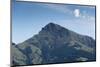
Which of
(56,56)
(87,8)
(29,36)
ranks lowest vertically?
(56,56)

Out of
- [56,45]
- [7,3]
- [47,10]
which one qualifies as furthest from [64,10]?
[7,3]

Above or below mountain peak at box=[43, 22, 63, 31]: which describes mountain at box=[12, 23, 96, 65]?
below

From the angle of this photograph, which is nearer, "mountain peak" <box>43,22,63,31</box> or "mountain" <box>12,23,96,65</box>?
"mountain" <box>12,23,96,65</box>

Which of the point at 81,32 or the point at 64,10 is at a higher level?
the point at 64,10

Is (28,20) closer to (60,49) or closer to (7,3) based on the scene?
(7,3)

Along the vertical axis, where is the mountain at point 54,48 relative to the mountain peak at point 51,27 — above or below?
below

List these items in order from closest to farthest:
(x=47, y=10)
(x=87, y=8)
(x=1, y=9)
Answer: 1. (x=1, y=9)
2. (x=47, y=10)
3. (x=87, y=8)

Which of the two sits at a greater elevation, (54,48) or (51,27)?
(51,27)

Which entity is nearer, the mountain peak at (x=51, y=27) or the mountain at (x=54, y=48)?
the mountain at (x=54, y=48)
